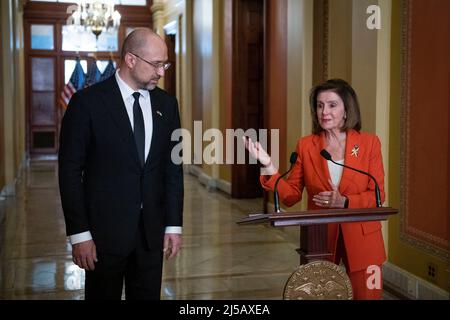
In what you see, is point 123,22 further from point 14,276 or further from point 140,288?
point 140,288

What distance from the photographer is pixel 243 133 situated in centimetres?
895

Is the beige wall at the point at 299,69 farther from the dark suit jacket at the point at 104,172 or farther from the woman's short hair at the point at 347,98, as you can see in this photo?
the dark suit jacket at the point at 104,172

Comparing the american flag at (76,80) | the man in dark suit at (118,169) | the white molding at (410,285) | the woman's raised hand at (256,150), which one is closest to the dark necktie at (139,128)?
the man in dark suit at (118,169)

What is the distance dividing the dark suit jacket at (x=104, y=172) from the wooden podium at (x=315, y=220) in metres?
0.51

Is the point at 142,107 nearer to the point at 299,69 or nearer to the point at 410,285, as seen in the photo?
the point at 410,285

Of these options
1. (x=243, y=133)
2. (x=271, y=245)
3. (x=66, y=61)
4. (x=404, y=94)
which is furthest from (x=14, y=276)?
(x=66, y=61)

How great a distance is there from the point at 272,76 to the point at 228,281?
348cm

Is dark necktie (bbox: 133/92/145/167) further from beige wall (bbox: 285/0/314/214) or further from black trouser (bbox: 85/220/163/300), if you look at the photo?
beige wall (bbox: 285/0/314/214)

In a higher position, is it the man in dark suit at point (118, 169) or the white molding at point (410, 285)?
the man in dark suit at point (118, 169)

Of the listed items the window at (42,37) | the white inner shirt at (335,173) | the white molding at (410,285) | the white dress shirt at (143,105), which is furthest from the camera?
the window at (42,37)

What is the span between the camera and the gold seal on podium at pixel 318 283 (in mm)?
2025

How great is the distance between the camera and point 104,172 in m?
2.41

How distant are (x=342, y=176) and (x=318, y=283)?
63cm

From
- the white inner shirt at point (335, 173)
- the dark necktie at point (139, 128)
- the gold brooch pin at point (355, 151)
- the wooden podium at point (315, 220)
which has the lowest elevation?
the wooden podium at point (315, 220)
